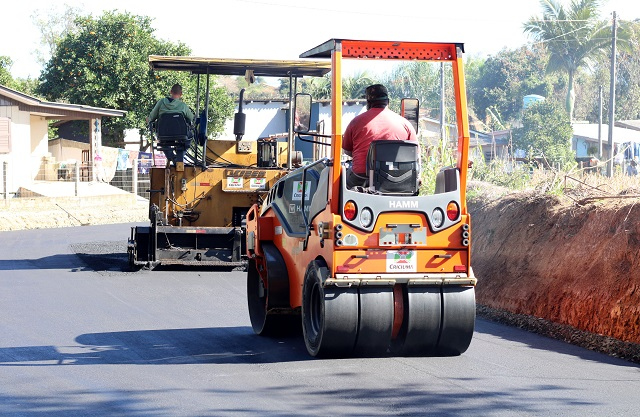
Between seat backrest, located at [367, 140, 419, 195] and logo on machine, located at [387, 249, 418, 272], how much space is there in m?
0.54

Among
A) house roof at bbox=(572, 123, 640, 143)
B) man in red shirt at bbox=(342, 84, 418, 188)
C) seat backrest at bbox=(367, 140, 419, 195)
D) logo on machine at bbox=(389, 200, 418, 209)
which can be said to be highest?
house roof at bbox=(572, 123, 640, 143)

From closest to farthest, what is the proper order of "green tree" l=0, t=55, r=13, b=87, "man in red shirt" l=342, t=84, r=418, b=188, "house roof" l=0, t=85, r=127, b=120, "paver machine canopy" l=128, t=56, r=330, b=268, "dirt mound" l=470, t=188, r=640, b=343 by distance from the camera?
"man in red shirt" l=342, t=84, r=418, b=188 → "dirt mound" l=470, t=188, r=640, b=343 → "paver machine canopy" l=128, t=56, r=330, b=268 → "house roof" l=0, t=85, r=127, b=120 → "green tree" l=0, t=55, r=13, b=87

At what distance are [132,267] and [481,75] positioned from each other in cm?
7119

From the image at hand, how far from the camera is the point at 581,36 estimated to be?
52.2m

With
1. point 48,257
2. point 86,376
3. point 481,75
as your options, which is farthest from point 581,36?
point 86,376

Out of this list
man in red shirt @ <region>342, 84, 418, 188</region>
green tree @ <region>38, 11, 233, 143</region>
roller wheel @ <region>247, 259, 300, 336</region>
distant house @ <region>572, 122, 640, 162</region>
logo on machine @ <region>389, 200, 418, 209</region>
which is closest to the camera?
logo on machine @ <region>389, 200, 418, 209</region>

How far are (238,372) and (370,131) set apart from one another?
2337 mm

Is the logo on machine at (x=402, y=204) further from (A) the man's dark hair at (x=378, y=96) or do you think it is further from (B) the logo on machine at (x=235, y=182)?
(B) the logo on machine at (x=235, y=182)

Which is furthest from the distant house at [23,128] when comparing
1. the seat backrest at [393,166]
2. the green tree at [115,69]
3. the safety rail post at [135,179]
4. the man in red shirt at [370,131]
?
the seat backrest at [393,166]

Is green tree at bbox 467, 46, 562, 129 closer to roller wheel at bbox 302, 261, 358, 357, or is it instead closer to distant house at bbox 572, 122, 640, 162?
distant house at bbox 572, 122, 640, 162

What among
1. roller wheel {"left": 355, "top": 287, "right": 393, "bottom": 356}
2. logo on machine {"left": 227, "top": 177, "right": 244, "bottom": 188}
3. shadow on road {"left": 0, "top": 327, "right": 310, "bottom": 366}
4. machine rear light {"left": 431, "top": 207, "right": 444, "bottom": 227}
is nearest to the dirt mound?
machine rear light {"left": 431, "top": 207, "right": 444, "bottom": 227}

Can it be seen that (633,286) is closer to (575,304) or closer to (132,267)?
(575,304)

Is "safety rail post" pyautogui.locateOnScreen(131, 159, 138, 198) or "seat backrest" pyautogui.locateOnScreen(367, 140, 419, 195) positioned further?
"safety rail post" pyautogui.locateOnScreen(131, 159, 138, 198)

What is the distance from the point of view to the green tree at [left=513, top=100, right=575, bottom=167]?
46.5 metres
